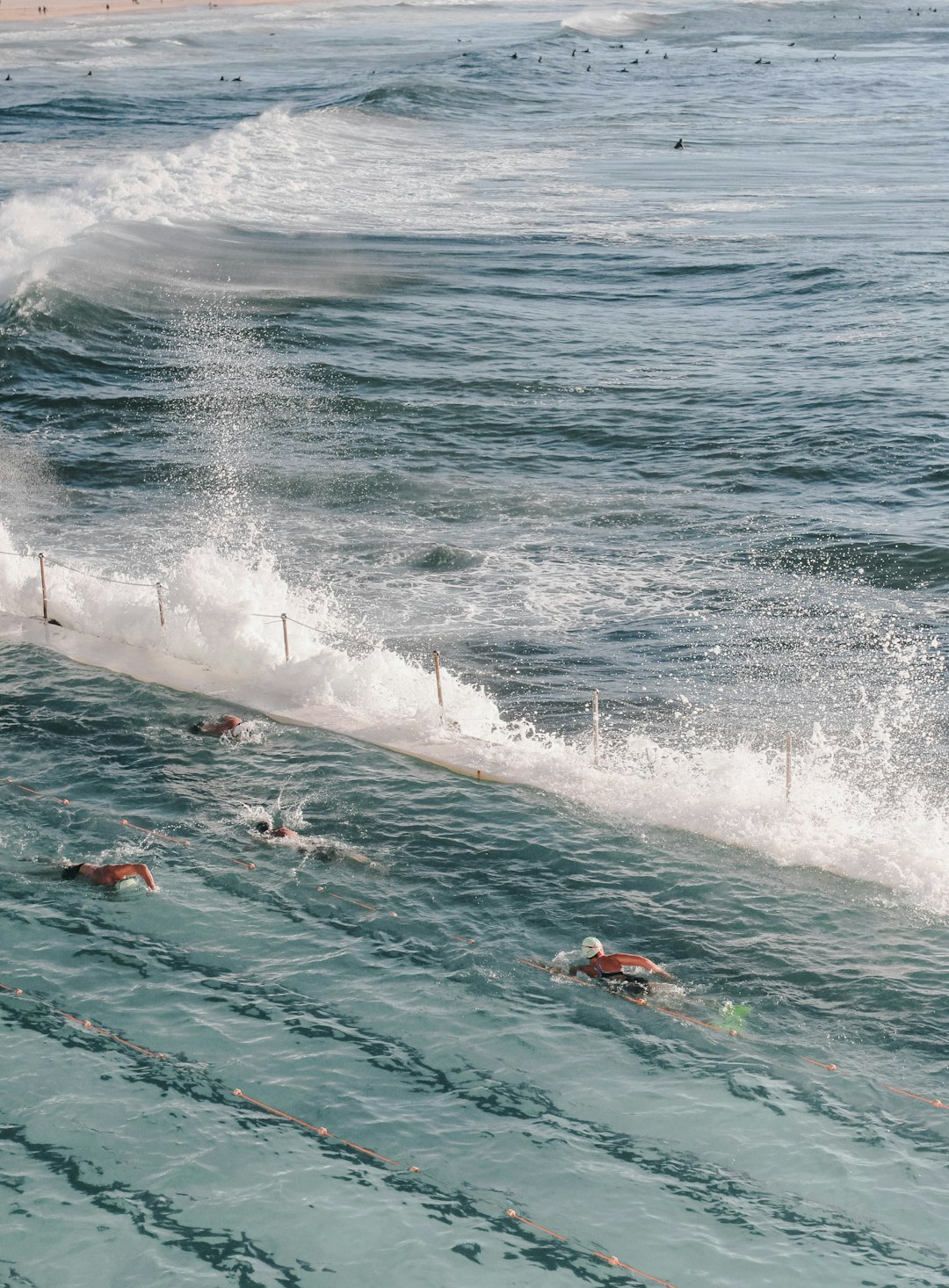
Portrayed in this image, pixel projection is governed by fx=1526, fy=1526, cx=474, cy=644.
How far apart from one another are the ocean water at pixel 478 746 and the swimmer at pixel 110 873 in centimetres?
25

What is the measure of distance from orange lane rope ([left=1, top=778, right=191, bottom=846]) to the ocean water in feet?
0.46

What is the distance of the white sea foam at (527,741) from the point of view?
760 inches

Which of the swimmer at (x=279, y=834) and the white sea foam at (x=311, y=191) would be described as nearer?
the swimmer at (x=279, y=834)

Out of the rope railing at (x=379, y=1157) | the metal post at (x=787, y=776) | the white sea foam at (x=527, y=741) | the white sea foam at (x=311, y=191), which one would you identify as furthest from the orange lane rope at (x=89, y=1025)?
the white sea foam at (x=311, y=191)

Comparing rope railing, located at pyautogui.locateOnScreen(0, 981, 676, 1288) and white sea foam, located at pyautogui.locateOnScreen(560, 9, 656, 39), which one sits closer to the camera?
rope railing, located at pyautogui.locateOnScreen(0, 981, 676, 1288)

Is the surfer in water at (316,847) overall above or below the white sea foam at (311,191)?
below

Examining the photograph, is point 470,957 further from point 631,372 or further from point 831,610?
point 631,372

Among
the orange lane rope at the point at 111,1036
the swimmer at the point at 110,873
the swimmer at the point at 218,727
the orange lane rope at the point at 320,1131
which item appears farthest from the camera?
the swimmer at the point at 218,727

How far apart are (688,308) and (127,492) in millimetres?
19909

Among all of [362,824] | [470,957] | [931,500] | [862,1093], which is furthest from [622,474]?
[862,1093]

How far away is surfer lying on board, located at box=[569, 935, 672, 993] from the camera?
16.2m

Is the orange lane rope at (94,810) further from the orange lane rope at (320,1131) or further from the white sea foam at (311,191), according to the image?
the white sea foam at (311,191)

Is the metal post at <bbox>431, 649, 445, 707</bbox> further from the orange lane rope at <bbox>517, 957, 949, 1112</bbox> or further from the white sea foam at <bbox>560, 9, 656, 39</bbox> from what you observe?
the white sea foam at <bbox>560, 9, 656, 39</bbox>

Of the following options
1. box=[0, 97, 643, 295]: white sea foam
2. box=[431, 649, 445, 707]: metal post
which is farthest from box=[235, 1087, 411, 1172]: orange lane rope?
box=[0, 97, 643, 295]: white sea foam
